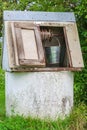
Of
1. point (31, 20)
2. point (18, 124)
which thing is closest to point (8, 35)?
point (31, 20)

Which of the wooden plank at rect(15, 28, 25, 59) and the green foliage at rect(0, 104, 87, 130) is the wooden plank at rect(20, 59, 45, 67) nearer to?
the wooden plank at rect(15, 28, 25, 59)

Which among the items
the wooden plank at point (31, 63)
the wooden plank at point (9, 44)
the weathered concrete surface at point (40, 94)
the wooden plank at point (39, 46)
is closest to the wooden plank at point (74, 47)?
the weathered concrete surface at point (40, 94)

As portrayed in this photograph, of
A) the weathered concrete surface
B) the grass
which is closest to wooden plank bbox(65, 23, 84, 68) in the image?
the weathered concrete surface

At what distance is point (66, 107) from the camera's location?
734cm

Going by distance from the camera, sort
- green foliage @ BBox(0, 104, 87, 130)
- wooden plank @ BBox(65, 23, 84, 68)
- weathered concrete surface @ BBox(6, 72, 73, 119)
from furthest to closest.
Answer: wooden plank @ BBox(65, 23, 84, 68), weathered concrete surface @ BBox(6, 72, 73, 119), green foliage @ BBox(0, 104, 87, 130)

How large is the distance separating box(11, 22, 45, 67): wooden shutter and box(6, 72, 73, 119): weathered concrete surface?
0.26 m

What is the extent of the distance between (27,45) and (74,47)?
947 millimetres

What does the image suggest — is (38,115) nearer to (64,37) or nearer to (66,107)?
(66,107)

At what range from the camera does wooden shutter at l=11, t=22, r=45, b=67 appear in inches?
275

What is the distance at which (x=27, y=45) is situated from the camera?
7.16 m

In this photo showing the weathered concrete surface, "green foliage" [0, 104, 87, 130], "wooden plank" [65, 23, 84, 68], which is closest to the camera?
"green foliage" [0, 104, 87, 130]

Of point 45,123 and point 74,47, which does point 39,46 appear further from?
point 45,123

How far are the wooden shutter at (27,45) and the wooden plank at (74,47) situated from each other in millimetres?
593

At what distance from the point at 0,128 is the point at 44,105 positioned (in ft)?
3.09
